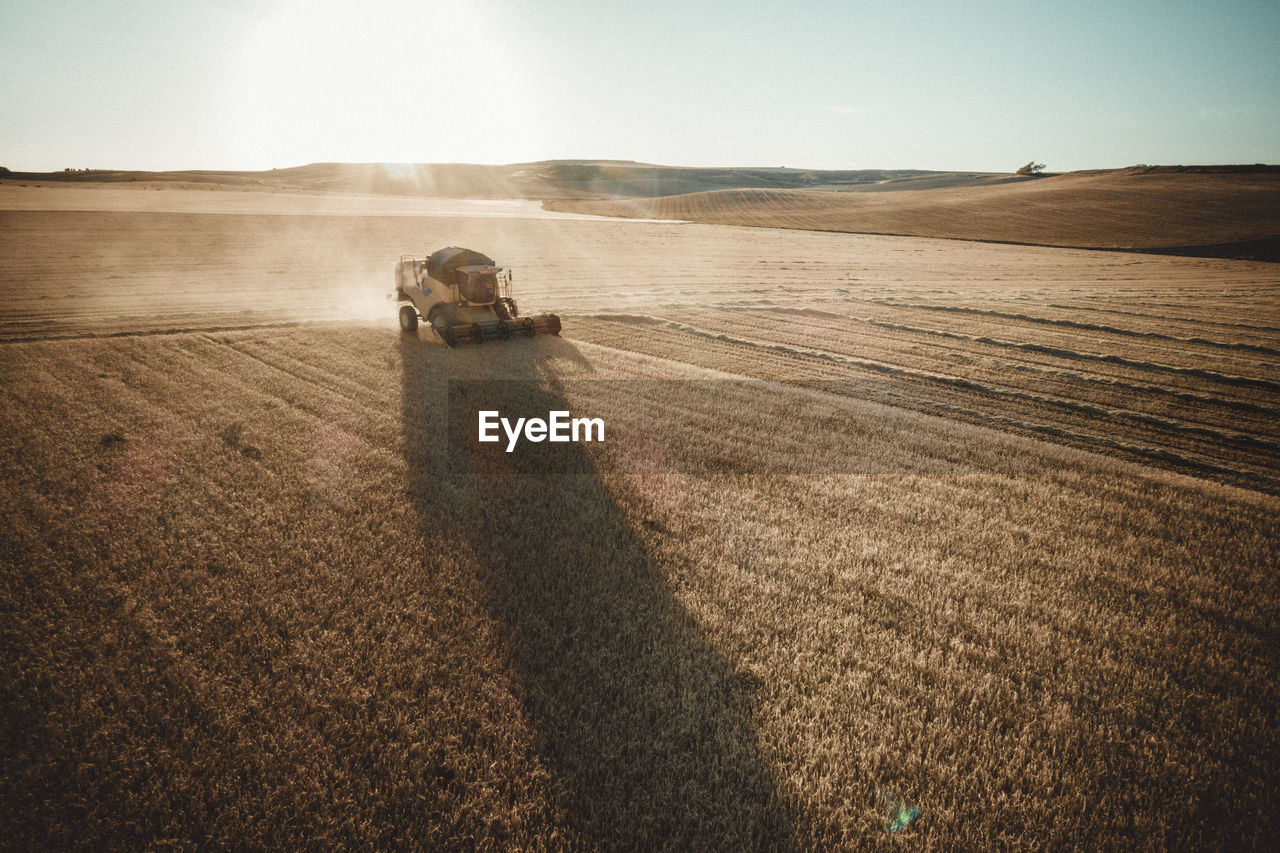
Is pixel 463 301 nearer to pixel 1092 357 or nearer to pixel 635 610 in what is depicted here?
pixel 635 610

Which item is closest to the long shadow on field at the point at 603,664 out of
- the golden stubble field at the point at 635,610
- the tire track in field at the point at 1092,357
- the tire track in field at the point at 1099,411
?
the golden stubble field at the point at 635,610

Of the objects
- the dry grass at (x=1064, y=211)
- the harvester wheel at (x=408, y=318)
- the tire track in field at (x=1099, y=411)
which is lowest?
the tire track in field at (x=1099, y=411)

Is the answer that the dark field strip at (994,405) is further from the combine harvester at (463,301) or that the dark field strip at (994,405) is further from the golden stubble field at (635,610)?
the combine harvester at (463,301)

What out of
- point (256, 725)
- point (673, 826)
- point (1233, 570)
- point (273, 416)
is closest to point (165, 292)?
point (273, 416)

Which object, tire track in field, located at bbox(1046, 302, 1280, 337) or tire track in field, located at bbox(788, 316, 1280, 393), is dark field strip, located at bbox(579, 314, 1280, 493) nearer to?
tire track in field, located at bbox(788, 316, 1280, 393)

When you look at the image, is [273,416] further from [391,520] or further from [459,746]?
[459,746]

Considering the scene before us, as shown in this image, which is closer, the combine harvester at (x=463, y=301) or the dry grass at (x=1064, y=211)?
the combine harvester at (x=463, y=301)

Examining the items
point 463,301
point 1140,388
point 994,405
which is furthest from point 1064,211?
point 463,301
